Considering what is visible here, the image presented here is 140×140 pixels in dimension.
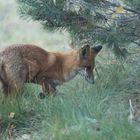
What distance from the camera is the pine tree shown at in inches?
271

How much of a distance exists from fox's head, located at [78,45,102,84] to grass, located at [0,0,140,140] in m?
0.15

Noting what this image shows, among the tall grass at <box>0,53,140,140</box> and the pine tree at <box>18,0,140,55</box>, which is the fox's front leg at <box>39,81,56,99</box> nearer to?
the tall grass at <box>0,53,140,140</box>

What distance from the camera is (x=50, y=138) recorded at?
17.7 ft

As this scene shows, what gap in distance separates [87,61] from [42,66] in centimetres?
81

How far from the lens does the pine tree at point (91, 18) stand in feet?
22.6

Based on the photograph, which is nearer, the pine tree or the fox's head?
the pine tree

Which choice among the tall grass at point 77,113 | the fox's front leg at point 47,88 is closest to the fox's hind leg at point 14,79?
the tall grass at point 77,113

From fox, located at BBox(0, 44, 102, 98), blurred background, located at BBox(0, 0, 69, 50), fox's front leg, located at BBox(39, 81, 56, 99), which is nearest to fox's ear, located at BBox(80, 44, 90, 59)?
fox, located at BBox(0, 44, 102, 98)

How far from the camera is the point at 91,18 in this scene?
7023mm

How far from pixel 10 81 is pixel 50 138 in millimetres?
1875

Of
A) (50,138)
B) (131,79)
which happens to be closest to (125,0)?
(131,79)

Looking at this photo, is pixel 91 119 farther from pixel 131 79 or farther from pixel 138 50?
pixel 138 50

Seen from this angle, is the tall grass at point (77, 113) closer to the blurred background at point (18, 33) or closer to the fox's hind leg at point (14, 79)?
the fox's hind leg at point (14, 79)

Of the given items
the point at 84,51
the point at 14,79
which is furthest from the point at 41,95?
the point at 84,51
